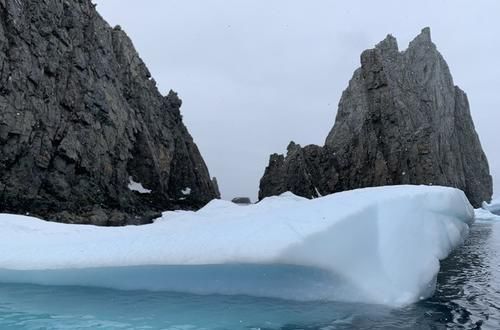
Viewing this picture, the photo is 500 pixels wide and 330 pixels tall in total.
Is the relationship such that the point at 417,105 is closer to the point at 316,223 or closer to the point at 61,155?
the point at 61,155

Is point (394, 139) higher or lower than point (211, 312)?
higher

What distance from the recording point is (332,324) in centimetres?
810

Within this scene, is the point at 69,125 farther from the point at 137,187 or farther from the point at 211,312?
the point at 211,312

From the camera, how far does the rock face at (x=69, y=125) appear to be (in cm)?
3562

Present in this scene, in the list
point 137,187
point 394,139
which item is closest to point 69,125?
point 137,187

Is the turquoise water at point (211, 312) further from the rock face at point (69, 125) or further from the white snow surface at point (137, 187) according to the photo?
the white snow surface at point (137, 187)

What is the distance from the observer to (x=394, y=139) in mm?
83688

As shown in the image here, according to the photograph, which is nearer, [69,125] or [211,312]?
[211,312]

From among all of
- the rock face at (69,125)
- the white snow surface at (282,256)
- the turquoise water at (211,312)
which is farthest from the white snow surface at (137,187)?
the turquoise water at (211,312)

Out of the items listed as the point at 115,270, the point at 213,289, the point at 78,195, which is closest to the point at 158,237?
the point at 115,270

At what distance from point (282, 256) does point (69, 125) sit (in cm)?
3881

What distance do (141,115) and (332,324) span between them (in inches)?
2295

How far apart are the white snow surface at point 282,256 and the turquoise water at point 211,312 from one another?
1.00 ft

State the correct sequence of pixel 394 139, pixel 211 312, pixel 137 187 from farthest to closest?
pixel 394 139
pixel 137 187
pixel 211 312
